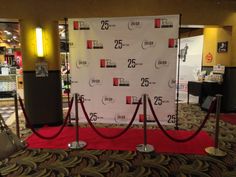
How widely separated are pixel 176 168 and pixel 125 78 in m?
2.01

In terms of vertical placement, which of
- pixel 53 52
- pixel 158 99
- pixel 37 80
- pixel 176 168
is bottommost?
pixel 176 168

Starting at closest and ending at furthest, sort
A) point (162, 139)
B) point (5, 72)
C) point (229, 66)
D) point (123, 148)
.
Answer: point (123, 148) < point (162, 139) < point (229, 66) < point (5, 72)

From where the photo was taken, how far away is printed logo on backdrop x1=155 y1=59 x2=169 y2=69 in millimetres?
4309

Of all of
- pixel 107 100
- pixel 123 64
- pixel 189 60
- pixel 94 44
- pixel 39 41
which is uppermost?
pixel 39 41

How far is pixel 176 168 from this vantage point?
314 cm

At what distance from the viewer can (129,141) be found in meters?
4.16

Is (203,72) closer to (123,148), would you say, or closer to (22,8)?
(123,148)

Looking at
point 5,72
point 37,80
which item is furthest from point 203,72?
point 5,72

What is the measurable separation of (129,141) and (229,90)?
3854 mm

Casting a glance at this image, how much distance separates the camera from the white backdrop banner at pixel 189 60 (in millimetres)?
7746

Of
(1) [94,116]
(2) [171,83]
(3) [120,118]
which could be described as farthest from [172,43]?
(1) [94,116]

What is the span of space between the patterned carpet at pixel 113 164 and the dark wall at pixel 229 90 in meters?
2.78

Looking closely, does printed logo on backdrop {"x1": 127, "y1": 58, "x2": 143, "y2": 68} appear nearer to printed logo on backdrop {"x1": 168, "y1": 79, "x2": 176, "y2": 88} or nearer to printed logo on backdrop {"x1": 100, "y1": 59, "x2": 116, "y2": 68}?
printed logo on backdrop {"x1": 100, "y1": 59, "x2": 116, "y2": 68}

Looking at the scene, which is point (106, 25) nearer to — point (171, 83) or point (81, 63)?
point (81, 63)
